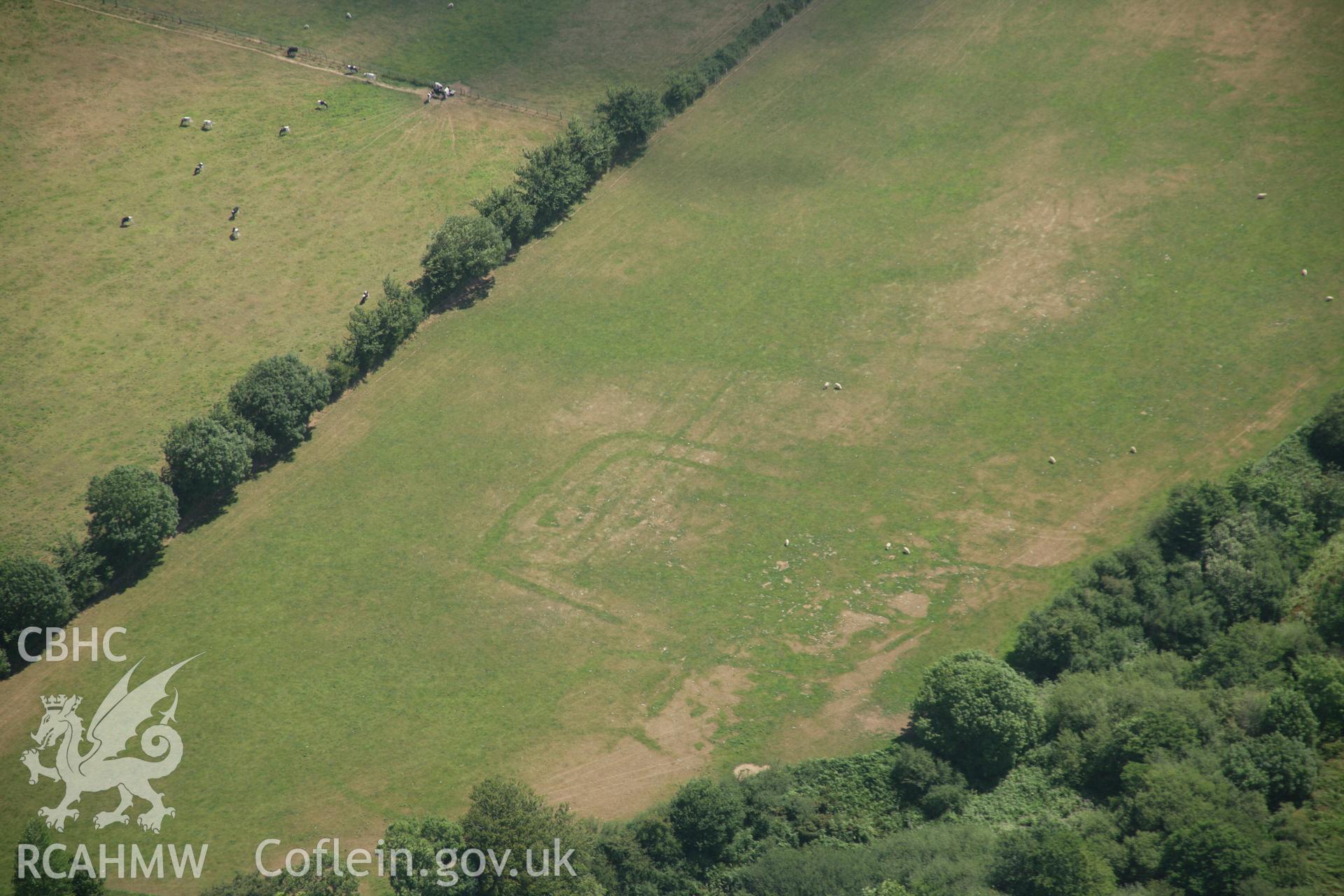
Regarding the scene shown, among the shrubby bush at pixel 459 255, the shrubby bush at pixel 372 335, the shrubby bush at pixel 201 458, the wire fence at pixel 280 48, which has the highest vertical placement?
the wire fence at pixel 280 48

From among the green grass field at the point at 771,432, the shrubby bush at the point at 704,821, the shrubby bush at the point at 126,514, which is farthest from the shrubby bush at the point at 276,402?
the shrubby bush at the point at 704,821

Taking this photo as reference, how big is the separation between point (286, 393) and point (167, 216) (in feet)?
127

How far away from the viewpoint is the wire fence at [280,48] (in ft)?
490

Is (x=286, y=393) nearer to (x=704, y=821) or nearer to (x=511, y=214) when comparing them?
(x=511, y=214)

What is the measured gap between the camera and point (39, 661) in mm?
88375

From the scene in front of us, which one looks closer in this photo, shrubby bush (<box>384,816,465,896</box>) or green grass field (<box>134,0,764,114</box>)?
shrubby bush (<box>384,816,465,896</box>)

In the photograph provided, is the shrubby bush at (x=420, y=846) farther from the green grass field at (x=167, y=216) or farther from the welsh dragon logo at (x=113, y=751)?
the green grass field at (x=167, y=216)

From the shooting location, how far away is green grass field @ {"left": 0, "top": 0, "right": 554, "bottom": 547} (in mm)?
108062

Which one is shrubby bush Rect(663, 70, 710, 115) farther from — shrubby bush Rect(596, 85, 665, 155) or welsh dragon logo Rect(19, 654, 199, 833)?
welsh dragon logo Rect(19, 654, 199, 833)

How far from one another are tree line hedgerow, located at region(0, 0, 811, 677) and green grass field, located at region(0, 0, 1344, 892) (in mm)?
2835

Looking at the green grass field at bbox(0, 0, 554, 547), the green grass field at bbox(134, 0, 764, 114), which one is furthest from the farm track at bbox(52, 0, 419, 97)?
the green grass field at bbox(134, 0, 764, 114)

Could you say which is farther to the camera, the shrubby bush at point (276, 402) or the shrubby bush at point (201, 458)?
the shrubby bush at point (276, 402)

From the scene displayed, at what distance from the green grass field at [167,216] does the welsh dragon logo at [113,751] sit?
18.5 meters

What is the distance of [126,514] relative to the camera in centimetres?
9231
